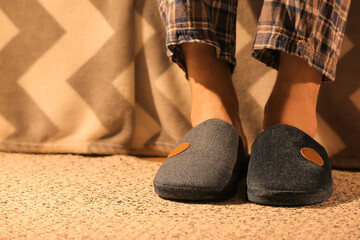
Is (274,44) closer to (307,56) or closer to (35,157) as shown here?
(307,56)

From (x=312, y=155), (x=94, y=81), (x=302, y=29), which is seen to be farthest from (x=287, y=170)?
(x=94, y=81)

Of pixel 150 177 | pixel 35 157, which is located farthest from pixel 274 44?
pixel 35 157

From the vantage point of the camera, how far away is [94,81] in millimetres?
833

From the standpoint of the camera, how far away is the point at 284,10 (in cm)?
49

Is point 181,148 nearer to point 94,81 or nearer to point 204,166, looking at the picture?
point 204,166

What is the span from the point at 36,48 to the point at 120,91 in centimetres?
21

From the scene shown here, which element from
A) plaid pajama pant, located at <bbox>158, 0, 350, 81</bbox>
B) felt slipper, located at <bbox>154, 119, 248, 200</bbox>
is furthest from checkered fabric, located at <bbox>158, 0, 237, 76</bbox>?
felt slipper, located at <bbox>154, 119, 248, 200</bbox>

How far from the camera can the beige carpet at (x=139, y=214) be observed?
1.32ft

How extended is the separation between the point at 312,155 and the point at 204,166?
141 mm

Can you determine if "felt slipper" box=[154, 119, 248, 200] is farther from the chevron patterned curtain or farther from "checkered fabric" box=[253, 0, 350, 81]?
the chevron patterned curtain

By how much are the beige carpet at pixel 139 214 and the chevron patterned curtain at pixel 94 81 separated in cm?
22

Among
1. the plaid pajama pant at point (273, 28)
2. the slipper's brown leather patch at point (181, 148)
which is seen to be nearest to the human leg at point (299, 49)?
the plaid pajama pant at point (273, 28)

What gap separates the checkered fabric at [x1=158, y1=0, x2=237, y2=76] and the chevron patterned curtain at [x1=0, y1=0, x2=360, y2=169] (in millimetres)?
197

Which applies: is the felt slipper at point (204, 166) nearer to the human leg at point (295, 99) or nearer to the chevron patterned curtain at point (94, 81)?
the human leg at point (295, 99)
